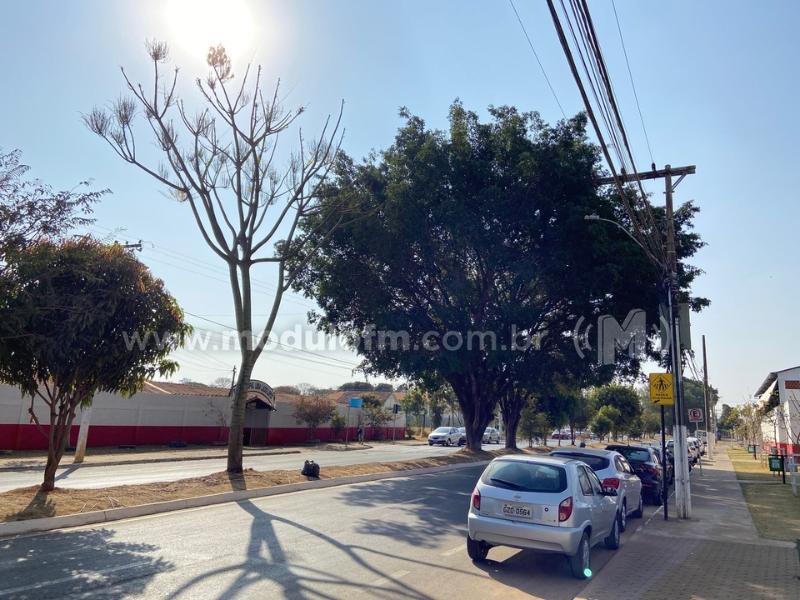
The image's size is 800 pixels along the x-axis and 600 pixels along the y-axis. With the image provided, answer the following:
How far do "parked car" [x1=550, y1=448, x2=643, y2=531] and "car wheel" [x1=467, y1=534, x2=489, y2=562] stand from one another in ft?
11.4

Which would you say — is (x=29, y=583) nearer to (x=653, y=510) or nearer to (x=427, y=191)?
(x=653, y=510)

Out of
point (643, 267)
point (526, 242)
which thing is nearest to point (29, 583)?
point (526, 242)

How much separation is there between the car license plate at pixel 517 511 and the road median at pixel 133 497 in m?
6.95

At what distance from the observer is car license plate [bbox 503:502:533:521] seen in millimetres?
8172

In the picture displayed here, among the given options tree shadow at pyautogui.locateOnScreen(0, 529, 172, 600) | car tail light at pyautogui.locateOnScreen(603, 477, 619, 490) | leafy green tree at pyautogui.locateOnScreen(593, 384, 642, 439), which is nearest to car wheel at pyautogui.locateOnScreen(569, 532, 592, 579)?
car tail light at pyautogui.locateOnScreen(603, 477, 619, 490)

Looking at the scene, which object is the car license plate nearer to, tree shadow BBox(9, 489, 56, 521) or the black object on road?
tree shadow BBox(9, 489, 56, 521)

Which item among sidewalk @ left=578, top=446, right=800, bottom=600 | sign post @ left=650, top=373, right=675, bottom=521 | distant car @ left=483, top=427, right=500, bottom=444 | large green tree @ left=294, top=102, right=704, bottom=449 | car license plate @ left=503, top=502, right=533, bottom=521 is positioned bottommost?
distant car @ left=483, top=427, right=500, bottom=444

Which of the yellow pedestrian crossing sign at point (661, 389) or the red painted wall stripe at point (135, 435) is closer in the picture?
the yellow pedestrian crossing sign at point (661, 389)

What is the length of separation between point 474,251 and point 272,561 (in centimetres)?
1952

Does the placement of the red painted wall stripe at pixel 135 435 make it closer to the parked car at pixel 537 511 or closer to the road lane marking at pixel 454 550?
the road lane marking at pixel 454 550

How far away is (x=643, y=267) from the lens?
25297mm

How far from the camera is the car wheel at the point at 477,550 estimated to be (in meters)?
8.66

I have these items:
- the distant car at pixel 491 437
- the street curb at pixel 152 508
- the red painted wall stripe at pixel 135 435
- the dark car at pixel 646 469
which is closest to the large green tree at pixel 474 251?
the dark car at pixel 646 469

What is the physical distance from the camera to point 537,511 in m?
8.13
